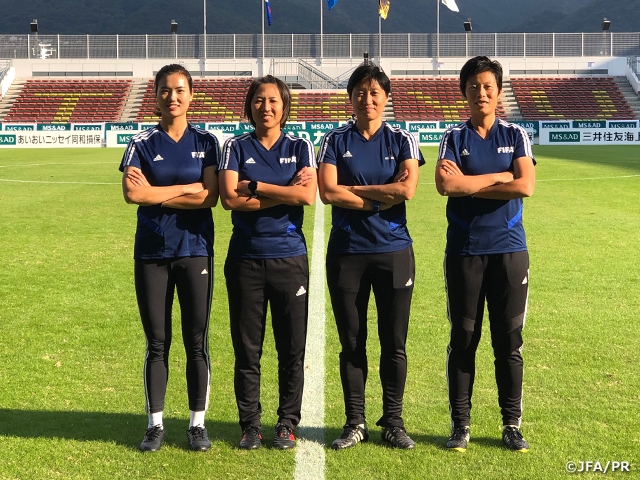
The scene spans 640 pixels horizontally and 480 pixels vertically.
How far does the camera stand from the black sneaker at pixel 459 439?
4.23 meters

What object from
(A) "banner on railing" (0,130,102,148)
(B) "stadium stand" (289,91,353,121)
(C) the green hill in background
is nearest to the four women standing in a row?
(A) "banner on railing" (0,130,102,148)

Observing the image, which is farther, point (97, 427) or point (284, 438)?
point (97, 427)

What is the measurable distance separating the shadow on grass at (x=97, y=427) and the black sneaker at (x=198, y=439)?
2.7 inches

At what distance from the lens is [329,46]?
2110 inches

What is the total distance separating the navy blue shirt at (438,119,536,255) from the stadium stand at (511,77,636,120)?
44739 mm

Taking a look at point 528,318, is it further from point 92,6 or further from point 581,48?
point 92,6

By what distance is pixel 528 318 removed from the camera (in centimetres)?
715

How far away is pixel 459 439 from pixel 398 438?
318mm

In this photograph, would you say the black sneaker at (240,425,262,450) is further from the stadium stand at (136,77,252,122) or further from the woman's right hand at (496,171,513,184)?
the stadium stand at (136,77,252,122)

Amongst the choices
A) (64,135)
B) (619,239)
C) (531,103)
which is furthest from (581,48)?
(619,239)

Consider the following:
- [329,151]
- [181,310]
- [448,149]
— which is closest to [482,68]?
[448,149]

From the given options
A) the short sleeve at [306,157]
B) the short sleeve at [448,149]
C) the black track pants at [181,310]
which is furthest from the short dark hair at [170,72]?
the short sleeve at [448,149]

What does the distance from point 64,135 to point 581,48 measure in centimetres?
3327

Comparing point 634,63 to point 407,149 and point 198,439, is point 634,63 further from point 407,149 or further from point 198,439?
point 198,439
